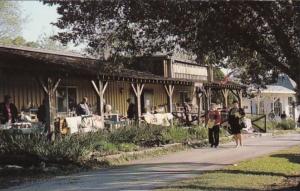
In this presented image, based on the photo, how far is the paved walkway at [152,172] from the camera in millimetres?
13414

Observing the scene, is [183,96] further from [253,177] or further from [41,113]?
[253,177]

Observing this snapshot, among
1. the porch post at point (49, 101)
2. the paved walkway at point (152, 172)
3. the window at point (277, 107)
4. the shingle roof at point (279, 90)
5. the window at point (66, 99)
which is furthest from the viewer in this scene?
the window at point (277, 107)

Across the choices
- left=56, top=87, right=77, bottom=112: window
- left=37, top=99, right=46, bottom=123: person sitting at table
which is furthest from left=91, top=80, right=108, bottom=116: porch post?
left=56, top=87, right=77, bottom=112: window

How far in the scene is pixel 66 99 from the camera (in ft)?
83.8

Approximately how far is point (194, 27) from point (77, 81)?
1326 cm

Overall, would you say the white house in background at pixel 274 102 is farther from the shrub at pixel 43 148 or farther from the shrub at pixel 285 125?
the shrub at pixel 43 148

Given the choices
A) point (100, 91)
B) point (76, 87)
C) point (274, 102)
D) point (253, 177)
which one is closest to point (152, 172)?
point (253, 177)

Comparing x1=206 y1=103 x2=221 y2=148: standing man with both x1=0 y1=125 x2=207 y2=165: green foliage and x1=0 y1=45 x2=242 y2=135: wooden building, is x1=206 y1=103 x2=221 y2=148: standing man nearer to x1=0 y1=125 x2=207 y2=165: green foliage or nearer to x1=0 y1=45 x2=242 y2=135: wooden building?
x1=0 y1=125 x2=207 y2=165: green foliage

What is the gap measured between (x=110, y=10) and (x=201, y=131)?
13.4 meters

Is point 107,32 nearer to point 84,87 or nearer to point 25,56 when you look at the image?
point 25,56

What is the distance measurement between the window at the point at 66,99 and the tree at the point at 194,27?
→ 9.51m

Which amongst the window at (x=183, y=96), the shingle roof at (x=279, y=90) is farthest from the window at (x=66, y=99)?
the shingle roof at (x=279, y=90)

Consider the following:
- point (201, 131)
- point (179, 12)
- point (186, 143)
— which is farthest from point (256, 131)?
point (179, 12)

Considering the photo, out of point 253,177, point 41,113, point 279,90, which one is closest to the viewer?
point 253,177
